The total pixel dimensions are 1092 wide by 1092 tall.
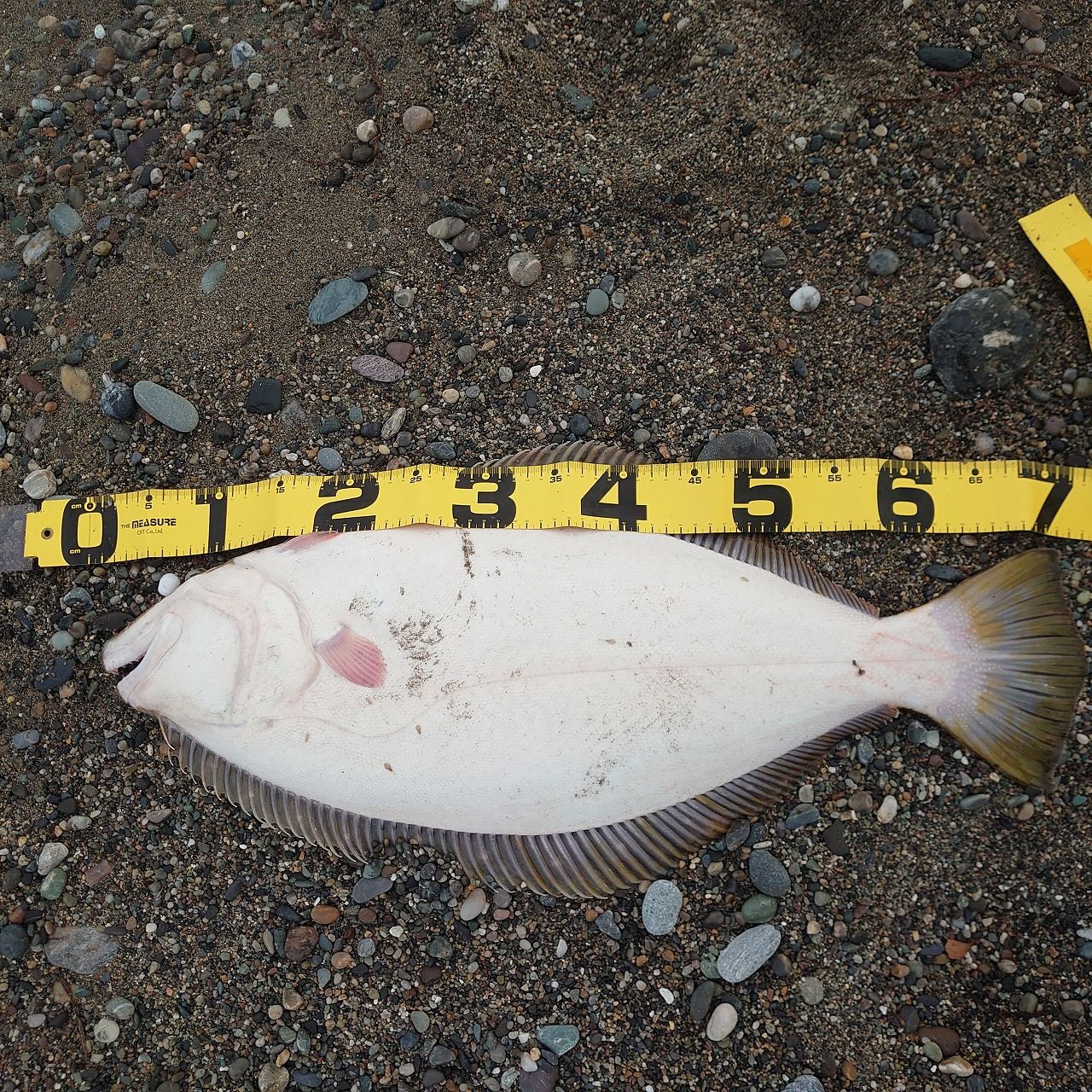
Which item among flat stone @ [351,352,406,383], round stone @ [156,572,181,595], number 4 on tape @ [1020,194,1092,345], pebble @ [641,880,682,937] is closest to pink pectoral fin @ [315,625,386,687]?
round stone @ [156,572,181,595]

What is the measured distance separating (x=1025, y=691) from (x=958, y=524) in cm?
53

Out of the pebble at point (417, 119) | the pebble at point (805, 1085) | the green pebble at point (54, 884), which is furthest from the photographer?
A: the pebble at point (417, 119)

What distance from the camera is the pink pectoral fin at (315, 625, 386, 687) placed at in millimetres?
2223

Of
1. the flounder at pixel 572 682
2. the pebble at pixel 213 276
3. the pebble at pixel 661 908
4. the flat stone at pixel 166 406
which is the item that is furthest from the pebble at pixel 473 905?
the pebble at pixel 213 276

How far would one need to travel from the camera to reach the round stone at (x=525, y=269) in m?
2.68

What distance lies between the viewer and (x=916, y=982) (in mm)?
2334

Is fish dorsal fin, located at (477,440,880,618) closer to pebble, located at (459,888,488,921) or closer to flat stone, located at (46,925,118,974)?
pebble, located at (459,888,488,921)

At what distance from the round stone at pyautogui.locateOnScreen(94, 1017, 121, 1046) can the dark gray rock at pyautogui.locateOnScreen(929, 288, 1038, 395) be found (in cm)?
340

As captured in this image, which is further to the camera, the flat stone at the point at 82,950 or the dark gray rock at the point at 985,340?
the flat stone at the point at 82,950

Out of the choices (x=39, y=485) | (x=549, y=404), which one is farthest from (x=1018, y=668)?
(x=39, y=485)

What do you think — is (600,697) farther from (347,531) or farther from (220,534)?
(220,534)

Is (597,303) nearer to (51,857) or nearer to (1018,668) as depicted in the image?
(1018,668)

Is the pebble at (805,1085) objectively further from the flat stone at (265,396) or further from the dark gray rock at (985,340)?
the flat stone at (265,396)

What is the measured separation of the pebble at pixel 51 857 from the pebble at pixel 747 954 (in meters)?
2.18
